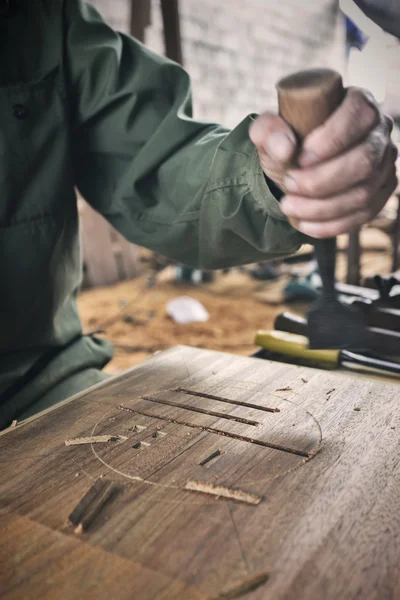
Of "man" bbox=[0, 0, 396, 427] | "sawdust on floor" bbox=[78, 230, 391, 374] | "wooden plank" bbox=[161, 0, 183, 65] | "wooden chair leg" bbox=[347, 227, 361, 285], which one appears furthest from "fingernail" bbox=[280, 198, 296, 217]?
"wooden plank" bbox=[161, 0, 183, 65]

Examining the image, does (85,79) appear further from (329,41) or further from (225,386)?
(329,41)

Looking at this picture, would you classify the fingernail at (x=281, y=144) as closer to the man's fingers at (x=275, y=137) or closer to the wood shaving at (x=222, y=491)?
the man's fingers at (x=275, y=137)

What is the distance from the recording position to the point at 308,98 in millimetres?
522

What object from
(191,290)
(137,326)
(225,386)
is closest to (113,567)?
(225,386)

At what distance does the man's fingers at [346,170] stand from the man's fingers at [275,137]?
0.10 ft

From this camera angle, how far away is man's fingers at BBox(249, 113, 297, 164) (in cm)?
56

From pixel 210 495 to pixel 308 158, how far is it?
1.50 feet

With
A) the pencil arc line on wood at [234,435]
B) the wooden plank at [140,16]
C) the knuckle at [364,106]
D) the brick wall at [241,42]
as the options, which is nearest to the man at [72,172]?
the pencil arc line on wood at [234,435]

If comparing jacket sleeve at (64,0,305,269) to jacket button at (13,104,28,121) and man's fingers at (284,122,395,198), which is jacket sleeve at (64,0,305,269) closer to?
jacket button at (13,104,28,121)

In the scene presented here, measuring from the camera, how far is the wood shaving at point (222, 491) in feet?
2.19

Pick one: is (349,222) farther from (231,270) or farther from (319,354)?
(231,270)

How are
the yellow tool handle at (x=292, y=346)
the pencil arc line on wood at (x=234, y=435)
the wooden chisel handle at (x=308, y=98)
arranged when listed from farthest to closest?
the yellow tool handle at (x=292, y=346) → the pencil arc line on wood at (x=234, y=435) → the wooden chisel handle at (x=308, y=98)

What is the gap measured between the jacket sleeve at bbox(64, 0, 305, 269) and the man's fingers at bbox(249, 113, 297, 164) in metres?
0.41

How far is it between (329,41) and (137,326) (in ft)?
16.9
